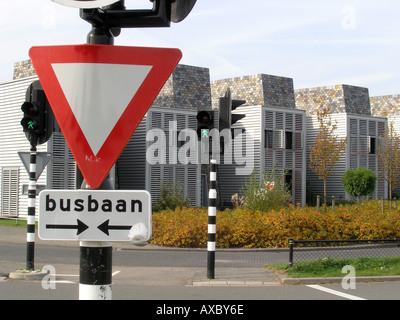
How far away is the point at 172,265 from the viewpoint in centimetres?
1474

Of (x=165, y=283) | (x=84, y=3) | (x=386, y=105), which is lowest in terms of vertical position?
(x=165, y=283)

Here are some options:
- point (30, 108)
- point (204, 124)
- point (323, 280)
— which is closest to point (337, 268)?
point (323, 280)

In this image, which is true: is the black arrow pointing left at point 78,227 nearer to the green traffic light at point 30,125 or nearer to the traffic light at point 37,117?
the traffic light at point 37,117

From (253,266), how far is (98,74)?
41.1 feet

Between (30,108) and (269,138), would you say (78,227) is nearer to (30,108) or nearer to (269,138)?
(30,108)

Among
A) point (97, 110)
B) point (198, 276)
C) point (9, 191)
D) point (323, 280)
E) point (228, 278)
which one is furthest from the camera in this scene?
point (9, 191)

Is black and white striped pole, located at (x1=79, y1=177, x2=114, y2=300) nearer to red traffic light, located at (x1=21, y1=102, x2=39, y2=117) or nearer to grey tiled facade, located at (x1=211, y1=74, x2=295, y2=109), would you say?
red traffic light, located at (x1=21, y1=102, x2=39, y2=117)

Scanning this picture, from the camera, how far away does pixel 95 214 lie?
2381mm

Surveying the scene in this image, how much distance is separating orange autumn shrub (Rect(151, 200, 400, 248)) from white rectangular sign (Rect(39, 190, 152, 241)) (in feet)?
53.4

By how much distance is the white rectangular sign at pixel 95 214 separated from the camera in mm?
2371

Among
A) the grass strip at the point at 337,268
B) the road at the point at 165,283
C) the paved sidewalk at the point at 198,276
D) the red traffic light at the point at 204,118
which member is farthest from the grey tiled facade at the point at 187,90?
the red traffic light at the point at 204,118

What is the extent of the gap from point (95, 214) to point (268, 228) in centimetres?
1688

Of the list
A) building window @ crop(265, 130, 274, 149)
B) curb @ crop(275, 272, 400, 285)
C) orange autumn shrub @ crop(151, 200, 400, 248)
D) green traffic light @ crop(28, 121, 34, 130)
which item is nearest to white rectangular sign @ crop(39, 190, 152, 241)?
green traffic light @ crop(28, 121, 34, 130)

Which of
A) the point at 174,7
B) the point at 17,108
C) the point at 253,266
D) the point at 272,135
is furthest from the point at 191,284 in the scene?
the point at 272,135
